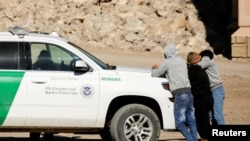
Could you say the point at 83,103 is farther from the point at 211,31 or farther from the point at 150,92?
the point at 211,31

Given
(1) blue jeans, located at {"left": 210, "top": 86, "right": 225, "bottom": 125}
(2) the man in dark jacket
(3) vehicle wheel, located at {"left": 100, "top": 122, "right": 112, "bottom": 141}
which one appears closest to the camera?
(3) vehicle wheel, located at {"left": 100, "top": 122, "right": 112, "bottom": 141}

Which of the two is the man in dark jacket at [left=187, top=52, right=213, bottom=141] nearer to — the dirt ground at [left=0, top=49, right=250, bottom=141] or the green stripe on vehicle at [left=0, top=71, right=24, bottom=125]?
the dirt ground at [left=0, top=49, right=250, bottom=141]

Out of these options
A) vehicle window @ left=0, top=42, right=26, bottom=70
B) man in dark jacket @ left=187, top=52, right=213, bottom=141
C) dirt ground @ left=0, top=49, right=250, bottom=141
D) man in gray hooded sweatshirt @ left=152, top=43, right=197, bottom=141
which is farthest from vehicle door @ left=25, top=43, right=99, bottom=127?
dirt ground @ left=0, top=49, right=250, bottom=141

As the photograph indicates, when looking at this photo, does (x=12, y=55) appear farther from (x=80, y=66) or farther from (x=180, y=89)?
(x=180, y=89)

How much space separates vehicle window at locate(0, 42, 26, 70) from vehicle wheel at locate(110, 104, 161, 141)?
156 cm

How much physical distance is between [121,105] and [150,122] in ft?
1.62

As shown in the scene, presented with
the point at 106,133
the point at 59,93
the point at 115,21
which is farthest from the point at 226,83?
the point at 59,93

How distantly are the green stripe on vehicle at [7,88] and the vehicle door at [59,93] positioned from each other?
0.61 ft

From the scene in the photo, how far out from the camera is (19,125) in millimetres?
10609

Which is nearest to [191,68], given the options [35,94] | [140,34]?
[35,94]

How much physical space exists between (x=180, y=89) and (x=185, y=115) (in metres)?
0.40

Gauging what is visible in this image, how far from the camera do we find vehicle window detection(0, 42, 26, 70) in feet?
34.9

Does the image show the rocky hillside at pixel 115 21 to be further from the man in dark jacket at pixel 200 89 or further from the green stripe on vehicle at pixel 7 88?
the green stripe on vehicle at pixel 7 88

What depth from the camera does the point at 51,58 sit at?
10836mm
